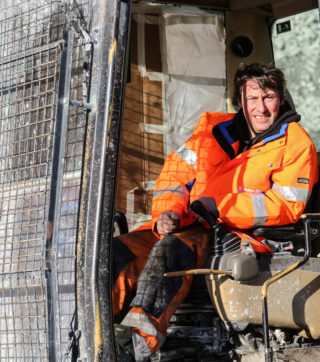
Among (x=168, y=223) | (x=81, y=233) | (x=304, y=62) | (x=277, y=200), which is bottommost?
(x=81, y=233)

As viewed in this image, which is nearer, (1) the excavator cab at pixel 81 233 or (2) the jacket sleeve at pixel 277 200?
(1) the excavator cab at pixel 81 233

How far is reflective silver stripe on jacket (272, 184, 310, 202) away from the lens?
359 centimetres

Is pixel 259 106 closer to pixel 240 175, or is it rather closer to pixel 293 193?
pixel 240 175

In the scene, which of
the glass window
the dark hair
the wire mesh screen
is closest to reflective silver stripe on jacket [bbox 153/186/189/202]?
the dark hair

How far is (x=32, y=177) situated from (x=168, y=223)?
3.18ft

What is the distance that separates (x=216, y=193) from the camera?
3783 mm

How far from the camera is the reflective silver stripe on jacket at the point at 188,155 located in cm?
413

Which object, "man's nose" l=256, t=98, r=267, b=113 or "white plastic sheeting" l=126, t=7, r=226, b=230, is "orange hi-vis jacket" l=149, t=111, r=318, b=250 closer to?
"man's nose" l=256, t=98, r=267, b=113

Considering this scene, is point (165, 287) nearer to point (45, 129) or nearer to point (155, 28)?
point (45, 129)

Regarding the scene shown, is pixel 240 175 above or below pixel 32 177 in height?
above

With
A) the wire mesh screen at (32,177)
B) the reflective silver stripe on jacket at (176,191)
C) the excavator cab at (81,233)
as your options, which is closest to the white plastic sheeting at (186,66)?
the reflective silver stripe on jacket at (176,191)

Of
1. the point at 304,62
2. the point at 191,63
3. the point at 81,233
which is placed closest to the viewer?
the point at 81,233

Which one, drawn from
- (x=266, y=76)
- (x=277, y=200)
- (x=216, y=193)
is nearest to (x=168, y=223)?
(x=216, y=193)

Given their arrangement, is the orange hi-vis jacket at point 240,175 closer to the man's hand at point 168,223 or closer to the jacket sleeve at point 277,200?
the jacket sleeve at point 277,200
